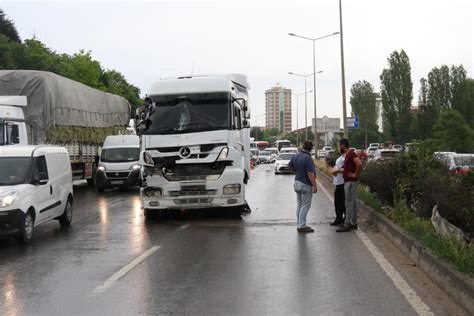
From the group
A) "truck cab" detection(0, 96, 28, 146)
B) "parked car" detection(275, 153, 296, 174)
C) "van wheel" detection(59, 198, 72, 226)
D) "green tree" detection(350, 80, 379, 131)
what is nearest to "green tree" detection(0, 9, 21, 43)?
"parked car" detection(275, 153, 296, 174)

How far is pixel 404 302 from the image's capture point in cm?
570

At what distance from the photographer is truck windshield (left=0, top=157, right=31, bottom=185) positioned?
983cm

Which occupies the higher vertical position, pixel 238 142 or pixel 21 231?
pixel 238 142

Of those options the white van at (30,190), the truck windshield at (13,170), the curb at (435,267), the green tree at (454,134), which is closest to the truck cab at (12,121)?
the white van at (30,190)

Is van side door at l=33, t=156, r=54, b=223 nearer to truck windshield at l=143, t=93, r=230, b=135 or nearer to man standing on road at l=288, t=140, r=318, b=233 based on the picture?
truck windshield at l=143, t=93, r=230, b=135

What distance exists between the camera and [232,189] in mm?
12055

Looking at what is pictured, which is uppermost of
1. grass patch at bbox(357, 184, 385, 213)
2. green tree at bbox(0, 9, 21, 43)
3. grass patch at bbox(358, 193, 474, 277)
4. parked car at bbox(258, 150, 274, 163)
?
green tree at bbox(0, 9, 21, 43)

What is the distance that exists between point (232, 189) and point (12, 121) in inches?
288

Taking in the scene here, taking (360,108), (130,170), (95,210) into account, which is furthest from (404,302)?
(360,108)

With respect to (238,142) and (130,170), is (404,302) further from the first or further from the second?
(130,170)

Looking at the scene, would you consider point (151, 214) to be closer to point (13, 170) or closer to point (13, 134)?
point (13, 170)

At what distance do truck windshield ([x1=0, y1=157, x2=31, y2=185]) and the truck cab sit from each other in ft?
16.0

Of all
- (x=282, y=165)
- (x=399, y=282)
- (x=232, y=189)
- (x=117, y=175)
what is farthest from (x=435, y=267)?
(x=282, y=165)

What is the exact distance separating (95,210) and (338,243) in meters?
8.18
